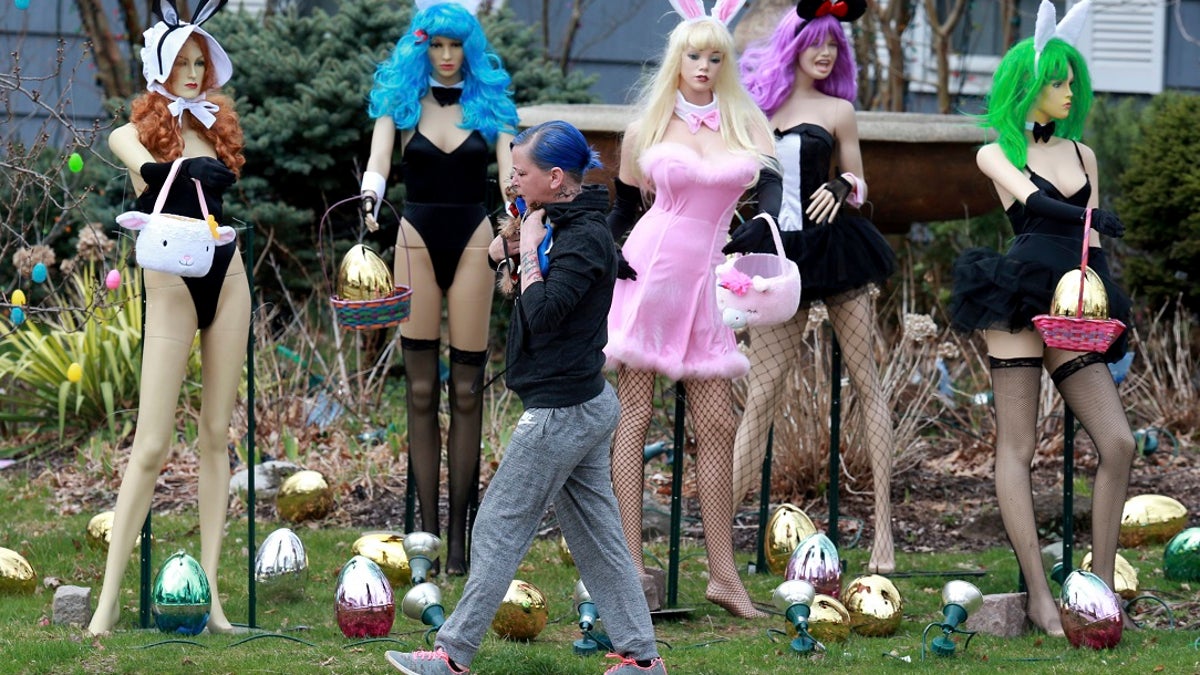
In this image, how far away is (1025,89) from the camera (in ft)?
17.2

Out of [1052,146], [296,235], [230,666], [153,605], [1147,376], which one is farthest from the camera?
[296,235]

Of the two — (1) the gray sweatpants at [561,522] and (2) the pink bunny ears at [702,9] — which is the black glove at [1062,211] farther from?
(1) the gray sweatpants at [561,522]

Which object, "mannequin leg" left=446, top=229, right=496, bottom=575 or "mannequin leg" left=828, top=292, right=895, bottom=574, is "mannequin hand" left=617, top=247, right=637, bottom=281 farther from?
"mannequin leg" left=828, top=292, right=895, bottom=574

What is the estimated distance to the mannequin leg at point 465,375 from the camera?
5.89 meters

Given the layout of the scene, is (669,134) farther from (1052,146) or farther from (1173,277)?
(1173,277)

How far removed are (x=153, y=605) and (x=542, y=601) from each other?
3.99ft

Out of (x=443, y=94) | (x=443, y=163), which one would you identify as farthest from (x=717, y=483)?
(x=443, y=94)

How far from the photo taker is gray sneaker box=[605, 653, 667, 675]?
4320mm

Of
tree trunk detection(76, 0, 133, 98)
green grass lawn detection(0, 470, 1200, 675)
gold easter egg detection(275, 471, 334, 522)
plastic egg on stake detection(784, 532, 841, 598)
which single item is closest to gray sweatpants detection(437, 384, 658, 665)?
green grass lawn detection(0, 470, 1200, 675)

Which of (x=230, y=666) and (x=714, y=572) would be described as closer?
(x=230, y=666)

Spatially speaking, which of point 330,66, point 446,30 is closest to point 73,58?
point 330,66

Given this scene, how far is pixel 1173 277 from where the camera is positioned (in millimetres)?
8836

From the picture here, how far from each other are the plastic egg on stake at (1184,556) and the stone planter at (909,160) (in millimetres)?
1940

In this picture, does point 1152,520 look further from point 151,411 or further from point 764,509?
point 151,411
